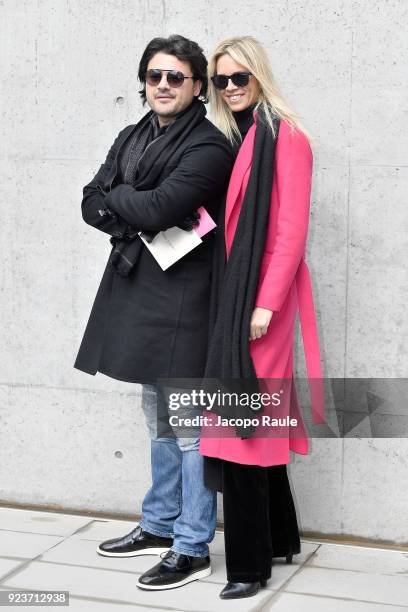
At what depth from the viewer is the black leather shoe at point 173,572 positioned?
3.57m

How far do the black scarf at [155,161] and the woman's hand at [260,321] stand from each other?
48 centimetres

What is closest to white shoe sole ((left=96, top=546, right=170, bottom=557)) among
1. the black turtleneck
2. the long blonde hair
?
the black turtleneck

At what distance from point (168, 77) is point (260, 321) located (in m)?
0.92

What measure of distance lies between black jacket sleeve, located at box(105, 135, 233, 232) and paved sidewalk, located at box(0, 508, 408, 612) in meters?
1.28

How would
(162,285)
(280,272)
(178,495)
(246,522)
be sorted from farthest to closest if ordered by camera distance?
(178,495) < (162,285) < (246,522) < (280,272)

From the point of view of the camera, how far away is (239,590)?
3.49 metres

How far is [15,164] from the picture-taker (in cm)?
446

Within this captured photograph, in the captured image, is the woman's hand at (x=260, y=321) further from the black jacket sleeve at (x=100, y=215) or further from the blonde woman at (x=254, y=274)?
the black jacket sleeve at (x=100, y=215)

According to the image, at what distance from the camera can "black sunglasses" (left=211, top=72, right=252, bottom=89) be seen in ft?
11.2

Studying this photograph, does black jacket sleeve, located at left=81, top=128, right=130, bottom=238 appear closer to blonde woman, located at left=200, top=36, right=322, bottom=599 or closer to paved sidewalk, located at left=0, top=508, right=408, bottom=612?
blonde woman, located at left=200, top=36, right=322, bottom=599

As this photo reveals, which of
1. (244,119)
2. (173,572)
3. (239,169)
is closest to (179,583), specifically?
(173,572)

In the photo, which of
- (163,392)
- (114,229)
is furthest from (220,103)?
(163,392)

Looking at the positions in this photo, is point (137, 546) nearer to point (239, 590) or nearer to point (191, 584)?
point (191, 584)

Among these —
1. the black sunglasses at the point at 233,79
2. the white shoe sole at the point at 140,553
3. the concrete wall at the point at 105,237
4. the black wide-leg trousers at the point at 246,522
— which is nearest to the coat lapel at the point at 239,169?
the black sunglasses at the point at 233,79
